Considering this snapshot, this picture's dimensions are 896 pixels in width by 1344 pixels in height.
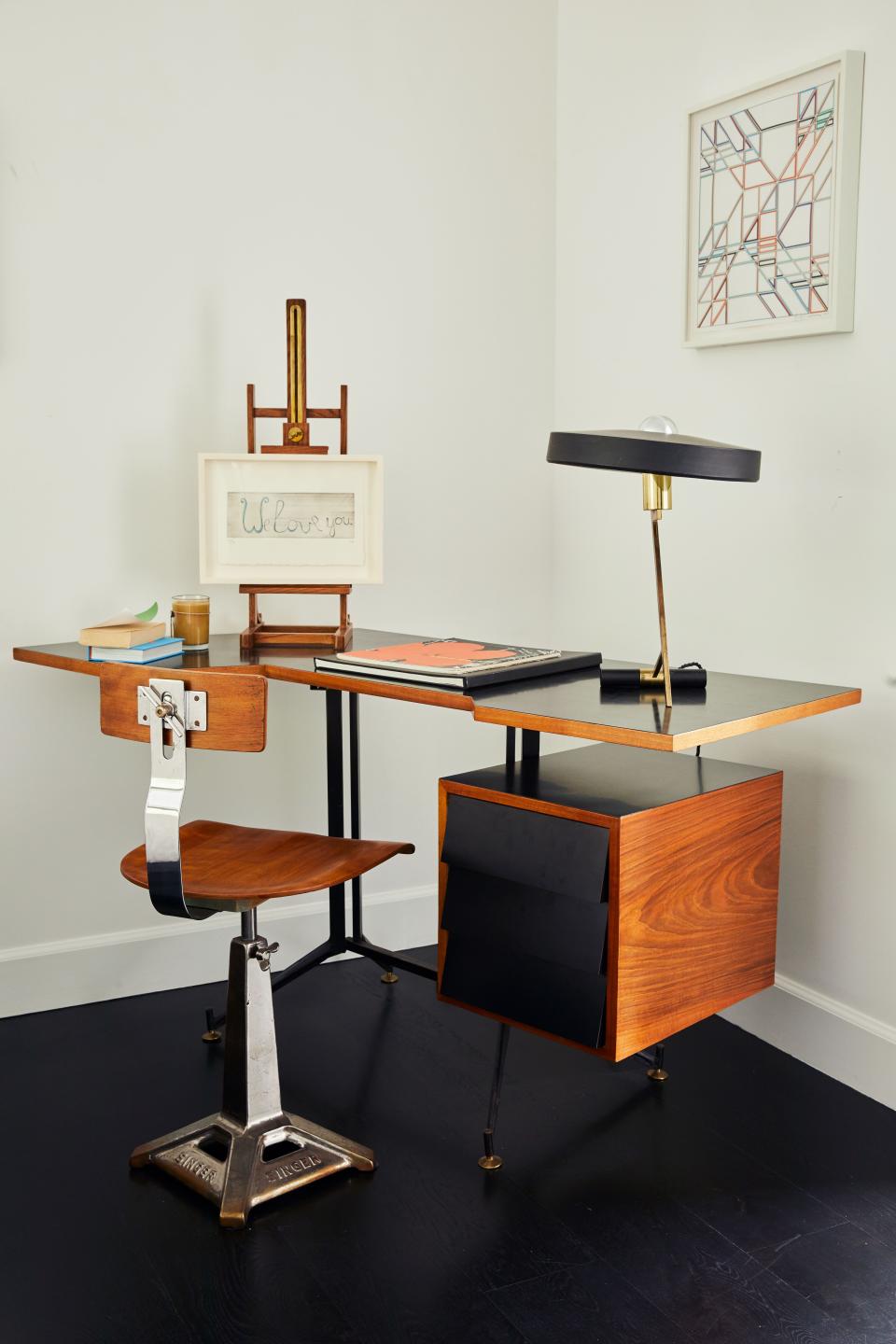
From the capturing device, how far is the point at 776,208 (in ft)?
7.81

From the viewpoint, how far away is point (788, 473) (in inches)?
96.0

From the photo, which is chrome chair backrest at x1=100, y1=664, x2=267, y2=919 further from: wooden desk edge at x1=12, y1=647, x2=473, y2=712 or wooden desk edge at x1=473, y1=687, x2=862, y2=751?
wooden desk edge at x1=473, y1=687, x2=862, y2=751

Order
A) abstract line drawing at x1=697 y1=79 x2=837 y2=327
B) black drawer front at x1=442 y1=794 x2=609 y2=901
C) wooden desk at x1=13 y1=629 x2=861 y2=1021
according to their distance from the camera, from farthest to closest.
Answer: abstract line drawing at x1=697 y1=79 x2=837 y2=327 → black drawer front at x1=442 y1=794 x2=609 y2=901 → wooden desk at x1=13 y1=629 x2=861 y2=1021

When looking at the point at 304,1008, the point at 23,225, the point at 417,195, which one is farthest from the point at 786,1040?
the point at 23,225

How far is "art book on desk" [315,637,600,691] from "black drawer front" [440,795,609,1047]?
0.21 m

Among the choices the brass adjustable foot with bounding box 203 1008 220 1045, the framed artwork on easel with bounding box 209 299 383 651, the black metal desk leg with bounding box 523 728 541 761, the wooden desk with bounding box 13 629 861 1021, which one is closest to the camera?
the wooden desk with bounding box 13 629 861 1021

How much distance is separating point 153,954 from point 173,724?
1180 millimetres

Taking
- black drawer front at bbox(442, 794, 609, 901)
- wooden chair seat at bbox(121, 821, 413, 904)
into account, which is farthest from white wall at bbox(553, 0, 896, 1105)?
wooden chair seat at bbox(121, 821, 413, 904)

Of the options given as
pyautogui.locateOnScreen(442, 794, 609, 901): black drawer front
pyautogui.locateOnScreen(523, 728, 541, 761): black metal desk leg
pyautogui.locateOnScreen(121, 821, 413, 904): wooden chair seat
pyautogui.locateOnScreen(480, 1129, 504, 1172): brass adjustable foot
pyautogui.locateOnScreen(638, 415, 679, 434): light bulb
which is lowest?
pyautogui.locateOnScreen(480, 1129, 504, 1172): brass adjustable foot

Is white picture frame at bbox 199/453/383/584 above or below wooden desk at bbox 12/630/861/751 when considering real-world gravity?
above

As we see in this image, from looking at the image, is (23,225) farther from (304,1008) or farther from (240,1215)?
(240,1215)

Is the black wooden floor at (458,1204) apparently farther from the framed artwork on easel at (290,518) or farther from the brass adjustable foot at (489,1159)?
the framed artwork on easel at (290,518)

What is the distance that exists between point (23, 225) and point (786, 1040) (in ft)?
7.50

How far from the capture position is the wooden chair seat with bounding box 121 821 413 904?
1915 millimetres
